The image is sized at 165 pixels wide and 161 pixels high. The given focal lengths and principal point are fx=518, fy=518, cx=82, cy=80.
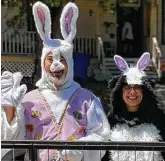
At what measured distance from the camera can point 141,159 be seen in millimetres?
4246

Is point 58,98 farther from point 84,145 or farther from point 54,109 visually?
point 84,145

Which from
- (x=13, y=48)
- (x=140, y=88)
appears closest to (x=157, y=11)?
(x=13, y=48)

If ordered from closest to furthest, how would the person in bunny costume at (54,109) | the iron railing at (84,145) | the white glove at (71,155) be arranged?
the iron railing at (84,145)
the white glove at (71,155)
the person in bunny costume at (54,109)

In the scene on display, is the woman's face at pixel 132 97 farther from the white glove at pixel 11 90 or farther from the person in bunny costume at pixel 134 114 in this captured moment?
the white glove at pixel 11 90

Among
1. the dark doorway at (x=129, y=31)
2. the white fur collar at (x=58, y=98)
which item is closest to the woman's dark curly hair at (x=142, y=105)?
the white fur collar at (x=58, y=98)

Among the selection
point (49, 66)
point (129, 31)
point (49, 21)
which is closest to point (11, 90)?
point (49, 66)

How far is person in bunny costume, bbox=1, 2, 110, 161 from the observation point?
13.2 ft

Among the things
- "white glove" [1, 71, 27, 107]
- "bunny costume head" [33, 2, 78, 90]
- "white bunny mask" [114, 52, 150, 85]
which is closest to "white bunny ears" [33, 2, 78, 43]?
"bunny costume head" [33, 2, 78, 90]

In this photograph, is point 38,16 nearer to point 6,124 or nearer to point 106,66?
point 6,124

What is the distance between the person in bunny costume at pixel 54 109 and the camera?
13.2 feet

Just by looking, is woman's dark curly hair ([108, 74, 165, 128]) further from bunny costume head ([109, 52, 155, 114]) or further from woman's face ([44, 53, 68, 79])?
woman's face ([44, 53, 68, 79])

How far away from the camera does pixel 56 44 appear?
4375 millimetres

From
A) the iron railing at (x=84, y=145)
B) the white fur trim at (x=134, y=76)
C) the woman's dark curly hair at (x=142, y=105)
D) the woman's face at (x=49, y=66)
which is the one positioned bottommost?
the iron railing at (x=84, y=145)

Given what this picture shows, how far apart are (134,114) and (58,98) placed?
71 centimetres
